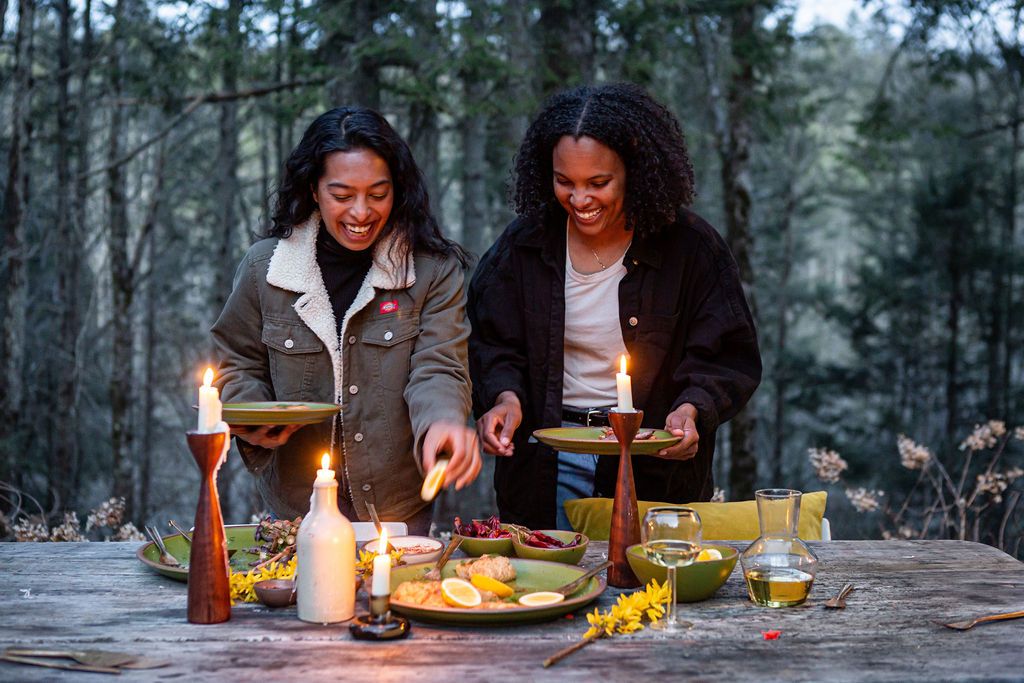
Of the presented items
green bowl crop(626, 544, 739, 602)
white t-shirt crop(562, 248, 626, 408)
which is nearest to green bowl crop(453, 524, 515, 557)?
green bowl crop(626, 544, 739, 602)

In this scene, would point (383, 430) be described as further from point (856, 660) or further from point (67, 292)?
point (67, 292)

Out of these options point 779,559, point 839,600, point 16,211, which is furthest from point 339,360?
point 16,211

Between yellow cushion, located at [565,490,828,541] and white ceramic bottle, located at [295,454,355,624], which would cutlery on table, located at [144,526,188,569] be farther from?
yellow cushion, located at [565,490,828,541]

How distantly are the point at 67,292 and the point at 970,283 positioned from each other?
10.6 metres

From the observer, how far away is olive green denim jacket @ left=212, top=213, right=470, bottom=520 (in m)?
2.83

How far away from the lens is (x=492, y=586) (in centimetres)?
203

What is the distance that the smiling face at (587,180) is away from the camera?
2875 millimetres

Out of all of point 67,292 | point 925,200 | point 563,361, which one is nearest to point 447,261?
point 563,361

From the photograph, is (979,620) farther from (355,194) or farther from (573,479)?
(355,194)

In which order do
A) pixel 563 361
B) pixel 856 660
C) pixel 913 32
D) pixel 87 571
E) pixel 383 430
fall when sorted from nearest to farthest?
pixel 856 660 < pixel 87 571 < pixel 383 430 < pixel 563 361 < pixel 913 32

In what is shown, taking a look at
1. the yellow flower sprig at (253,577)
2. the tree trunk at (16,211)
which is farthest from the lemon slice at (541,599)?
the tree trunk at (16,211)

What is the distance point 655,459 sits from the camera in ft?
10.2

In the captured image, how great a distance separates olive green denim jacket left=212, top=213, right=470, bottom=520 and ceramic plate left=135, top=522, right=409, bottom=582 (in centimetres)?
25

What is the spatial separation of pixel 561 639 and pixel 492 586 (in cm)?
22
